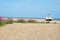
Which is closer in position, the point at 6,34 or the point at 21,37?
the point at 21,37

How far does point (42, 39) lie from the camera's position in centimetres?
1161

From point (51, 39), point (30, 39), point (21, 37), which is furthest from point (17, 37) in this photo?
point (51, 39)

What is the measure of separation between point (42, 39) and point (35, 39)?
0.44m

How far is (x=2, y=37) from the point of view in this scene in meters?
12.2

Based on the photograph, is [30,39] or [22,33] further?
[22,33]

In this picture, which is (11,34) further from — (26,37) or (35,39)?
(35,39)

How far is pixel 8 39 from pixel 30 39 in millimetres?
1365

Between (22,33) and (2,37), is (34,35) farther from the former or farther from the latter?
(2,37)

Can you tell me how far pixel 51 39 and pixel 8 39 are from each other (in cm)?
268

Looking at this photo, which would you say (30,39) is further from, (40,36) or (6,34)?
(6,34)

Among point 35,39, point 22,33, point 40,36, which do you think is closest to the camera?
point 35,39

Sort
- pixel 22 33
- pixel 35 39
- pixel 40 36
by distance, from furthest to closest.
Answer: pixel 22 33
pixel 40 36
pixel 35 39

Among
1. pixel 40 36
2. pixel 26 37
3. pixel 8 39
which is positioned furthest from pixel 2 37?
pixel 40 36

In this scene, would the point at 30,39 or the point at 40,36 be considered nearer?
the point at 30,39
